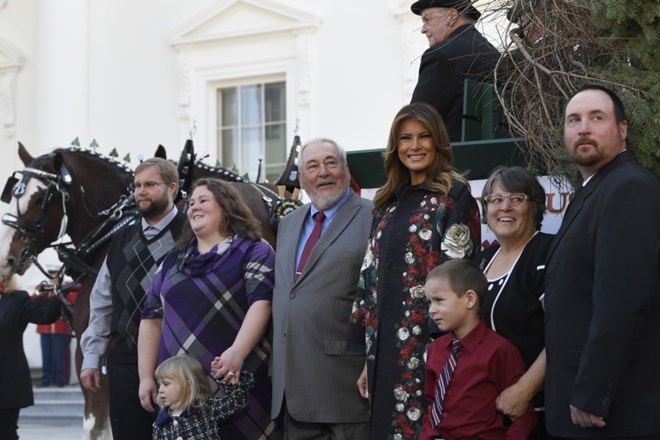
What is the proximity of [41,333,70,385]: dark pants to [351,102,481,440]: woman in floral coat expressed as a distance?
35.1ft

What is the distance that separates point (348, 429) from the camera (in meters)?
4.89

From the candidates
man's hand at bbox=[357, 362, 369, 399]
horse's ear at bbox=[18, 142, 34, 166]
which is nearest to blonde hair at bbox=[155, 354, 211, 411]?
man's hand at bbox=[357, 362, 369, 399]

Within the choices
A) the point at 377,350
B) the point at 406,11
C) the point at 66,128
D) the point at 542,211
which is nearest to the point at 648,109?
the point at 542,211

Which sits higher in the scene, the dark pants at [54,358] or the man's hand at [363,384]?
the man's hand at [363,384]

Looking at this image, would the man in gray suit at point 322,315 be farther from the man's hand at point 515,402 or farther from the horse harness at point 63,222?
the horse harness at point 63,222

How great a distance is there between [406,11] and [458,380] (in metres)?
10.0

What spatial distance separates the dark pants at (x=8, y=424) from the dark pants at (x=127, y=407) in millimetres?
2343

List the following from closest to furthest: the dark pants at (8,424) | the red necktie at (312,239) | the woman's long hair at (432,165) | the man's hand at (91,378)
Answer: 1. the woman's long hair at (432,165)
2. the red necktie at (312,239)
3. the man's hand at (91,378)
4. the dark pants at (8,424)

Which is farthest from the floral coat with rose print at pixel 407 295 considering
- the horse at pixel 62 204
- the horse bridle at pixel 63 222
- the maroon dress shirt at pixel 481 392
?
the horse at pixel 62 204

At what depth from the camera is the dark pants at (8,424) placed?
827 cm

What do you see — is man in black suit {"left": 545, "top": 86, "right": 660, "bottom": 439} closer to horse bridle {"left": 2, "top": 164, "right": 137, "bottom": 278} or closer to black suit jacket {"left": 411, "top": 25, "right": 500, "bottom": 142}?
black suit jacket {"left": 411, "top": 25, "right": 500, "bottom": 142}

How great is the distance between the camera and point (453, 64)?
5.64 metres

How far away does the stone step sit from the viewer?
1326 cm

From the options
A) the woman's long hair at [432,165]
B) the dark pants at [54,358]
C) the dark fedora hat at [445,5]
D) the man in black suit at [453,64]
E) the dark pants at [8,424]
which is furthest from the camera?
the dark pants at [54,358]
